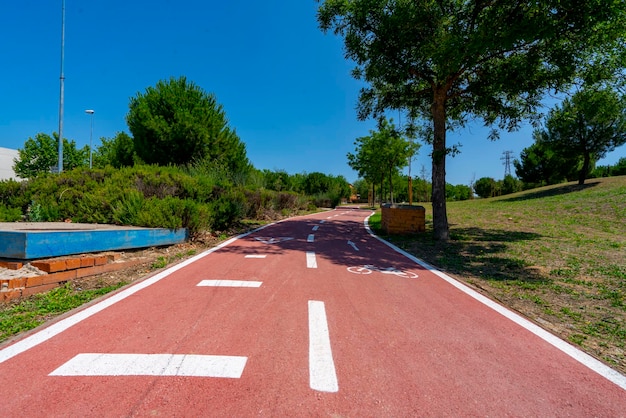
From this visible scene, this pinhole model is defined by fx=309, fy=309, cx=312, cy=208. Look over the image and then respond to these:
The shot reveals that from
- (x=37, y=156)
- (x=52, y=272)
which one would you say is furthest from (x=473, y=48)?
(x=37, y=156)

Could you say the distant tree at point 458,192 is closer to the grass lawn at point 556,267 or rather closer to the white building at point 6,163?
the grass lawn at point 556,267

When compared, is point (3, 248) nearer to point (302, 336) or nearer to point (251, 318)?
point (251, 318)

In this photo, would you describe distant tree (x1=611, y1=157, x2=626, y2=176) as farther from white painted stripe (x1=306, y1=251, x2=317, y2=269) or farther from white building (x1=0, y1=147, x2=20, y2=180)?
white building (x1=0, y1=147, x2=20, y2=180)

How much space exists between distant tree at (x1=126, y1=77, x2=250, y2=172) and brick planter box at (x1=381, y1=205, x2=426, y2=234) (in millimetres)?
10690

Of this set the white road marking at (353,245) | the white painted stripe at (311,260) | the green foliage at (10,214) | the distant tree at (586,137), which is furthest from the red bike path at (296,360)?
the distant tree at (586,137)

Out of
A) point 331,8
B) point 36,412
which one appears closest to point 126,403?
point 36,412

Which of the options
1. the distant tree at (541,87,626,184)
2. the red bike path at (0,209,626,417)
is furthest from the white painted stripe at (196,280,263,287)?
the distant tree at (541,87,626,184)

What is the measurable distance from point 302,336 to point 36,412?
80.1 inches

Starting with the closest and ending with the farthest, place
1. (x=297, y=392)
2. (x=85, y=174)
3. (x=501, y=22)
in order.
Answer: (x=297, y=392) → (x=501, y=22) → (x=85, y=174)

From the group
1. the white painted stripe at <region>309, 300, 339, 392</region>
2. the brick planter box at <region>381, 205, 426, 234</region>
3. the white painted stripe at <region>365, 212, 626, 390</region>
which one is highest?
the brick planter box at <region>381, 205, 426, 234</region>

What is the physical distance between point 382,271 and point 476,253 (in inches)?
137

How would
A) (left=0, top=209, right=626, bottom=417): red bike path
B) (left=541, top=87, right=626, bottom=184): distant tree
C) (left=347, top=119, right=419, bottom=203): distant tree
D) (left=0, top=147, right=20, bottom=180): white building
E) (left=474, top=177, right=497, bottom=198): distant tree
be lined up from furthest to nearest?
(left=474, top=177, right=497, bottom=198): distant tree
(left=0, top=147, right=20, bottom=180): white building
(left=347, top=119, right=419, bottom=203): distant tree
(left=541, top=87, right=626, bottom=184): distant tree
(left=0, top=209, right=626, bottom=417): red bike path

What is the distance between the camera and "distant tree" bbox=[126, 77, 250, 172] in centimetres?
1744

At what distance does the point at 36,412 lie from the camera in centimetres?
198
